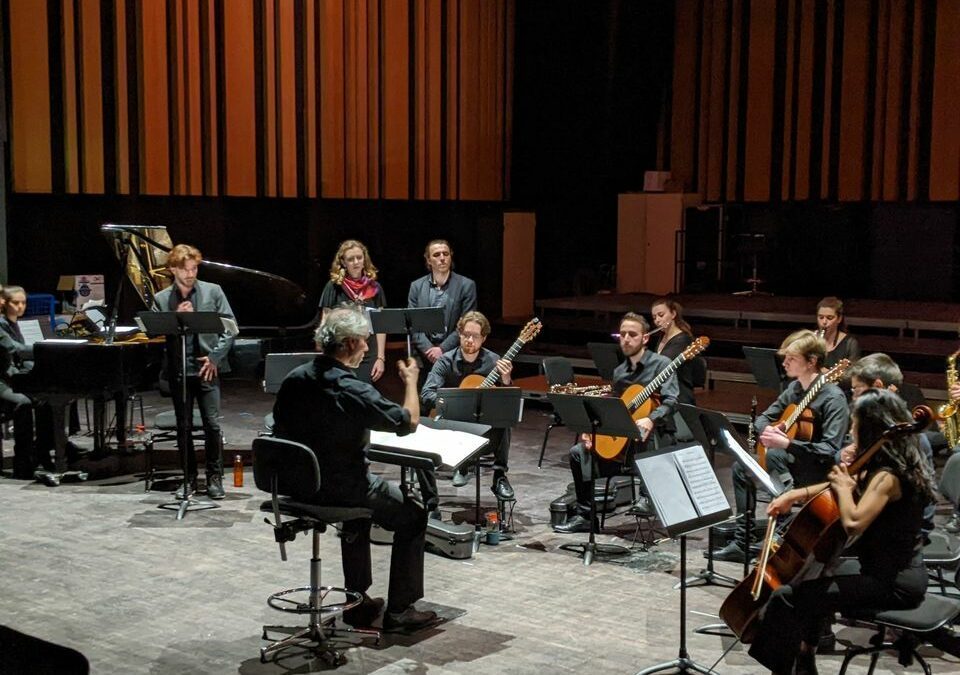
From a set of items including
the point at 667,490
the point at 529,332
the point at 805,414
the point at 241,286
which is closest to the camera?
the point at 667,490

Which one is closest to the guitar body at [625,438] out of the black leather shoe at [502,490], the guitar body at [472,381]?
the black leather shoe at [502,490]

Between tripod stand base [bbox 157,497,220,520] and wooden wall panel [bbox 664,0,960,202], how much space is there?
965 cm

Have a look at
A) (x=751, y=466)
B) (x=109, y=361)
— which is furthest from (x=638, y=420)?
(x=109, y=361)

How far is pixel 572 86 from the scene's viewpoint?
1387 cm

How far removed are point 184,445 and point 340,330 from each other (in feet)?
8.98

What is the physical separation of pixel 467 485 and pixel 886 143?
845cm

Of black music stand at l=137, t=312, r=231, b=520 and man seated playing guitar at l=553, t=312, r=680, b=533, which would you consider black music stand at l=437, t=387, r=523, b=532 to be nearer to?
man seated playing guitar at l=553, t=312, r=680, b=533

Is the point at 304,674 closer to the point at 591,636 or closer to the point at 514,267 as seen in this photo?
the point at 591,636

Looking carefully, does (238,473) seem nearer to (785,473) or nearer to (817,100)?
(785,473)

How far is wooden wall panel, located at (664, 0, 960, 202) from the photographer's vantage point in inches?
528

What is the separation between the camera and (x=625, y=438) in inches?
263

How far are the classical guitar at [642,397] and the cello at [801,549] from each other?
93.1 inches

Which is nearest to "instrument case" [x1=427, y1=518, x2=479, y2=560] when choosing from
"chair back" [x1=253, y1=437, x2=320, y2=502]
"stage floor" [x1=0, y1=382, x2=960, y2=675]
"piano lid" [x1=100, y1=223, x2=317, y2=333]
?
"stage floor" [x1=0, y1=382, x2=960, y2=675]

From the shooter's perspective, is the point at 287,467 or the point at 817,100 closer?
the point at 287,467
